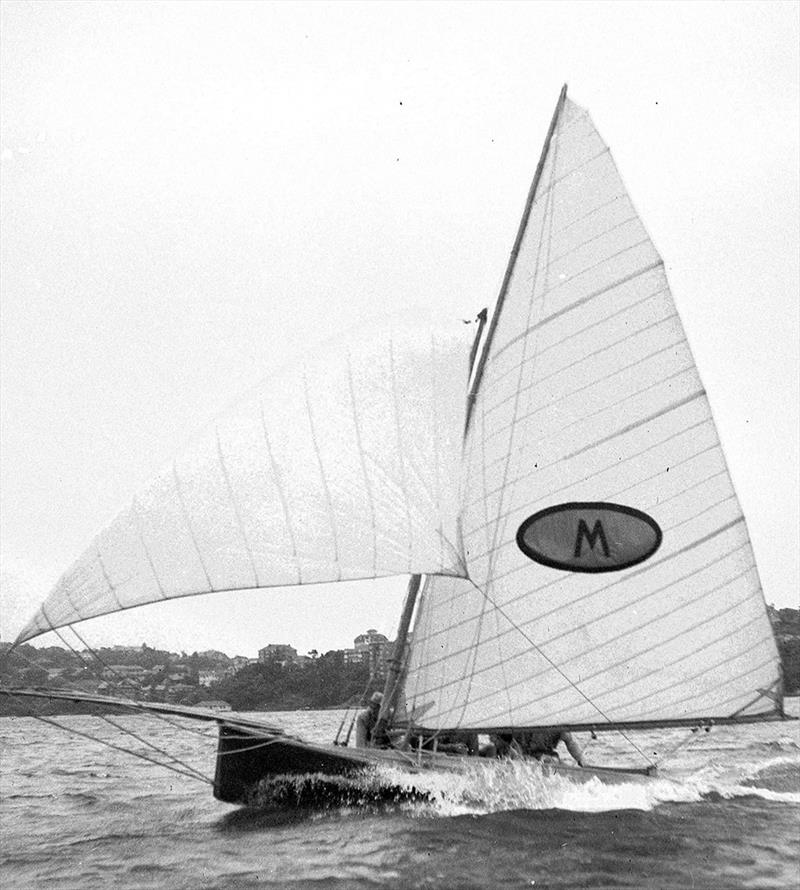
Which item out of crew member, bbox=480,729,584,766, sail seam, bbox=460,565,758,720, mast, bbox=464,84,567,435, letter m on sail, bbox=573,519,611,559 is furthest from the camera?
crew member, bbox=480,729,584,766

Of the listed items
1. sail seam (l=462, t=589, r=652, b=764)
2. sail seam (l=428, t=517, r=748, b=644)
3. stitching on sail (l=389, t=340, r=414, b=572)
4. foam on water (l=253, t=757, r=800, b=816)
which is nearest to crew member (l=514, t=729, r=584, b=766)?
foam on water (l=253, t=757, r=800, b=816)

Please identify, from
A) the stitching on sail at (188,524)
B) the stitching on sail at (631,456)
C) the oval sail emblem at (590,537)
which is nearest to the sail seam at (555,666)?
the oval sail emblem at (590,537)

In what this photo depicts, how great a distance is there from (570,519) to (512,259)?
4.14m

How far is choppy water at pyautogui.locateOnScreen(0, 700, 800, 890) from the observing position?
11.6 metres

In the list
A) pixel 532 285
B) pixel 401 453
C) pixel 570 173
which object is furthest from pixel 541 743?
pixel 570 173

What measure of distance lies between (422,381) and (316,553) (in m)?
3.09

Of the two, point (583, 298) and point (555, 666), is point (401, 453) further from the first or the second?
point (555, 666)

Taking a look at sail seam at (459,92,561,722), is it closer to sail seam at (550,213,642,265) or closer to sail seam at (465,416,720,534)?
sail seam at (550,213,642,265)

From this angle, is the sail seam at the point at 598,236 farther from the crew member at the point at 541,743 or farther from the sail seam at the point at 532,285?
the crew member at the point at 541,743

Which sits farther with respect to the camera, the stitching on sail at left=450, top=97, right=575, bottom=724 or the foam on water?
the stitching on sail at left=450, top=97, right=575, bottom=724

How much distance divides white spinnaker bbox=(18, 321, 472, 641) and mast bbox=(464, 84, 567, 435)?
2.56m

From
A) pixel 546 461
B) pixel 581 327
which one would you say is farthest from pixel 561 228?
pixel 546 461

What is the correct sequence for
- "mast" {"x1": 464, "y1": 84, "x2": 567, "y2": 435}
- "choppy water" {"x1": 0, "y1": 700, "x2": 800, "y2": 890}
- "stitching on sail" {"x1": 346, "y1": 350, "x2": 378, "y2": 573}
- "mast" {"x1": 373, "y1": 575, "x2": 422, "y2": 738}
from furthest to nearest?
"mast" {"x1": 373, "y1": 575, "x2": 422, "y2": 738} → "mast" {"x1": 464, "y1": 84, "x2": 567, "y2": 435} → "stitching on sail" {"x1": 346, "y1": 350, "x2": 378, "y2": 573} → "choppy water" {"x1": 0, "y1": 700, "x2": 800, "y2": 890}

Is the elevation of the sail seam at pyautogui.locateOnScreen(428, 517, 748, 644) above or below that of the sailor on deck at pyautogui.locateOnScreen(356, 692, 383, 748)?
above
